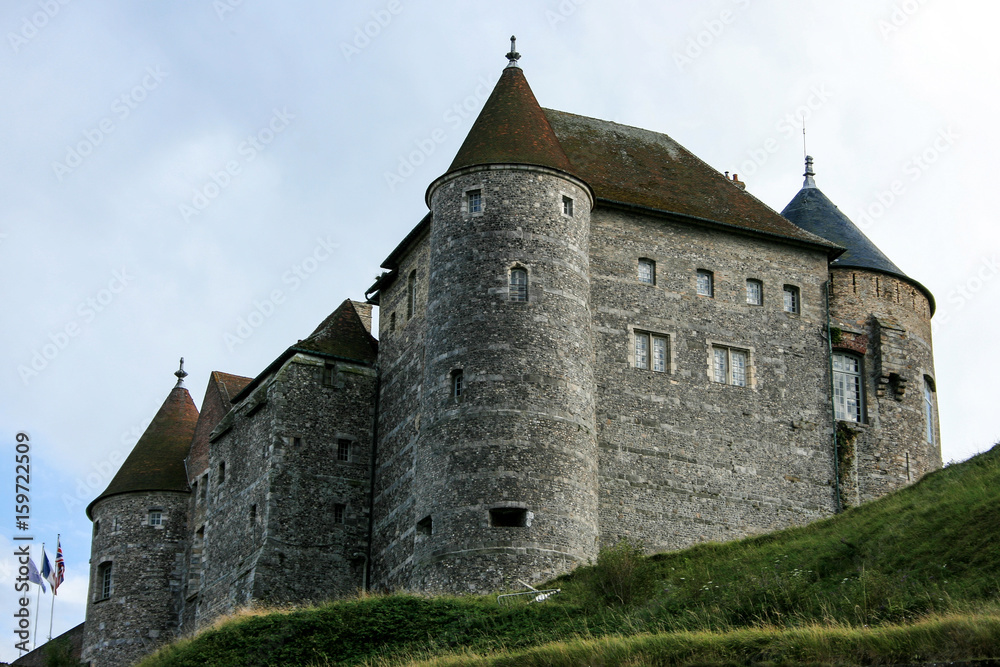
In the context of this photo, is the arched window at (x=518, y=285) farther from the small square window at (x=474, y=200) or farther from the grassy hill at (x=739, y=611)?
the grassy hill at (x=739, y=611)

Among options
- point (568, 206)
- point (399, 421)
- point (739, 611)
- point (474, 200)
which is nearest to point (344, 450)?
point (399, 421)

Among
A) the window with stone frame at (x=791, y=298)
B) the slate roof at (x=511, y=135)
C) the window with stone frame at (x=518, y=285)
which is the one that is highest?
the slate roof at (x=511, y=135)

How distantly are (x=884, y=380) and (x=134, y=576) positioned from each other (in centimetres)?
2466

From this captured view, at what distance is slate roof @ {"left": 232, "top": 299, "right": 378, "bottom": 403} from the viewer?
4303 cm

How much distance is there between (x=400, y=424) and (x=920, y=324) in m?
15.7

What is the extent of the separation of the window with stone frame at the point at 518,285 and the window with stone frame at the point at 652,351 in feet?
13.6

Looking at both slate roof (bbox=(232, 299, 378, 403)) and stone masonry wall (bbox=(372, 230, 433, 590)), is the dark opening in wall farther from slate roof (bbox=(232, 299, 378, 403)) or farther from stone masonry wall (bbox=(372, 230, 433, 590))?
slate roof (bbox=(232, 299, 378, 403))

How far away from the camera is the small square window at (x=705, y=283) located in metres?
40.4

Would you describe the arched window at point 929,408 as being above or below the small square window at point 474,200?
below

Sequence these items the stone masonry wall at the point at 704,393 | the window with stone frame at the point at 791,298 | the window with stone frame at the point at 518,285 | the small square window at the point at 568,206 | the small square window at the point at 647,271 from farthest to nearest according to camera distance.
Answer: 1. the window with stone frame at the point at 791,298
2. the small square window at the point at 647,271
3. the small square window at the point at 568,206
4. the stone masonry wall at the point at 704,393
5. the window with stone frame at the point at 518,285

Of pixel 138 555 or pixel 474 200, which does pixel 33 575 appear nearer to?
pixel 138 555

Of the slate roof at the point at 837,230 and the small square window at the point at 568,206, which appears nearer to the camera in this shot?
the small square window at the point at 568,206

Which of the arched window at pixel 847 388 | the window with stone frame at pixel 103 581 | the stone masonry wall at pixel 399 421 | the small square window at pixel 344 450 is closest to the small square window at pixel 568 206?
the stone masonry wall at pixel 399 421

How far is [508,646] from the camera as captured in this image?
2700 centimetres
